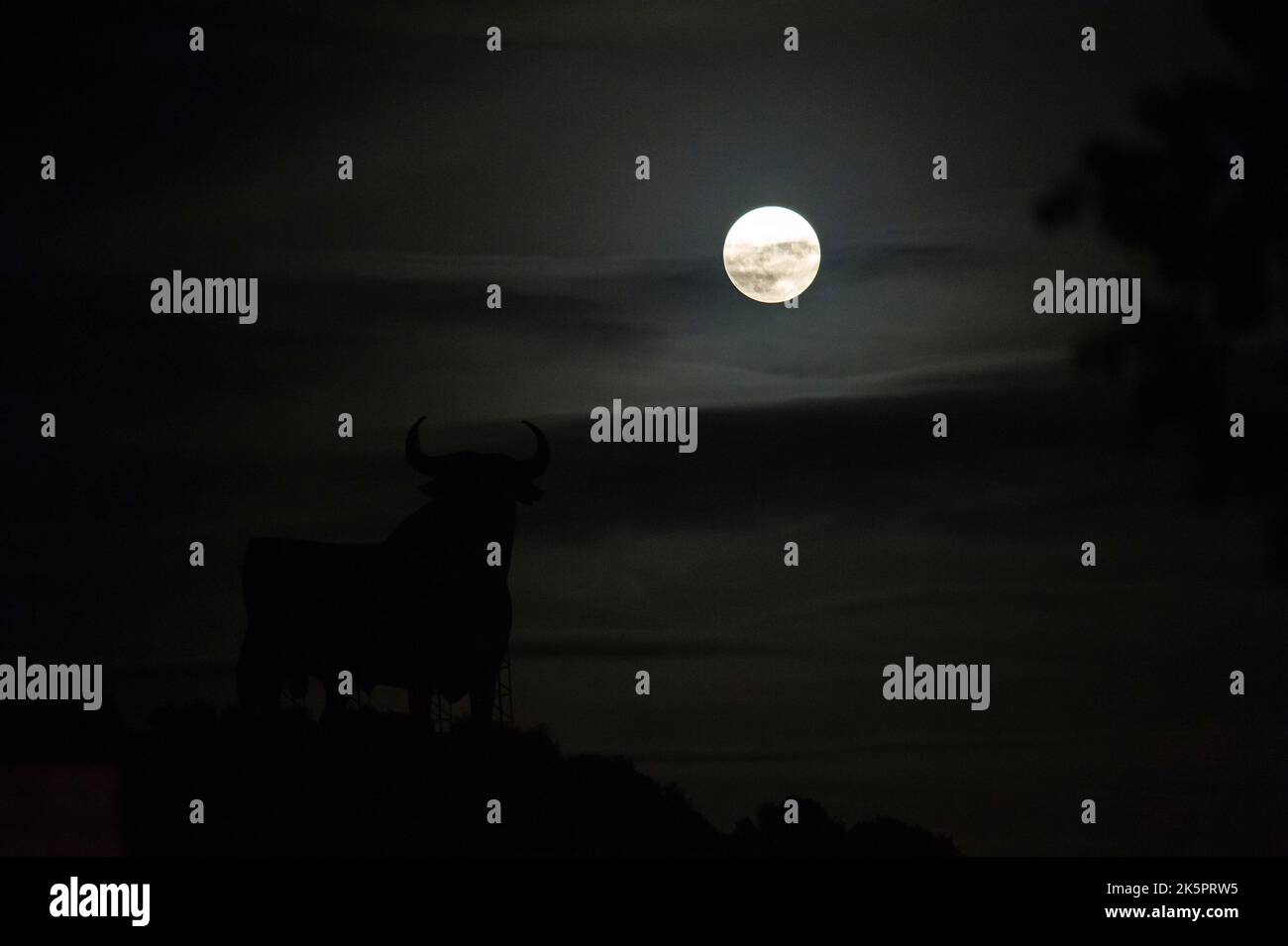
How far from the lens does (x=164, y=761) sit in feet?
28.3

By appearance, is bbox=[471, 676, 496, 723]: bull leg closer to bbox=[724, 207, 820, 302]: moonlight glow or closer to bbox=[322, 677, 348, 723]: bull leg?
bbox=[322, 677, 348, 723]: bull leg

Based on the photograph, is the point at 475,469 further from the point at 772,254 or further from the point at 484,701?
the point at 772,254

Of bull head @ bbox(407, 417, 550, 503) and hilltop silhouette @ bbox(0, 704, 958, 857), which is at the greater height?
bull head @ bbox(407, 417, 550, 503)

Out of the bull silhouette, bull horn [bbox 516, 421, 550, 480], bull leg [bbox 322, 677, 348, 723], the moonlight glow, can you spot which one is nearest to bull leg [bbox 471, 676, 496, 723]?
the bull silhouette

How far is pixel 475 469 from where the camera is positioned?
8.55 metres

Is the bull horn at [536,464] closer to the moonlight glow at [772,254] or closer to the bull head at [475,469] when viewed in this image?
the bull head at [475,469]

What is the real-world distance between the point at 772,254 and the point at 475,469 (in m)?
1.86

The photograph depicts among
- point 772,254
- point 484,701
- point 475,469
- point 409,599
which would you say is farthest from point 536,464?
point 772,254

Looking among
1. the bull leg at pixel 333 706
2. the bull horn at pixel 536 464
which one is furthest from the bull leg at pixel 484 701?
the bull horn at pixel 536 464

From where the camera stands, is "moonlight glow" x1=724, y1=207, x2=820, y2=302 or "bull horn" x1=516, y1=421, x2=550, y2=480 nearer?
"moonlight glow" x1=724, y1=207, x2=820, y2=302

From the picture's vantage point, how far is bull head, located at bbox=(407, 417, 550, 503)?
856 centimetres

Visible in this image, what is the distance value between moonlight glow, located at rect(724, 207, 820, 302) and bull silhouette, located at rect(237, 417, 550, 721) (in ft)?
4.39

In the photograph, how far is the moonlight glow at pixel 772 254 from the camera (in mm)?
8438
